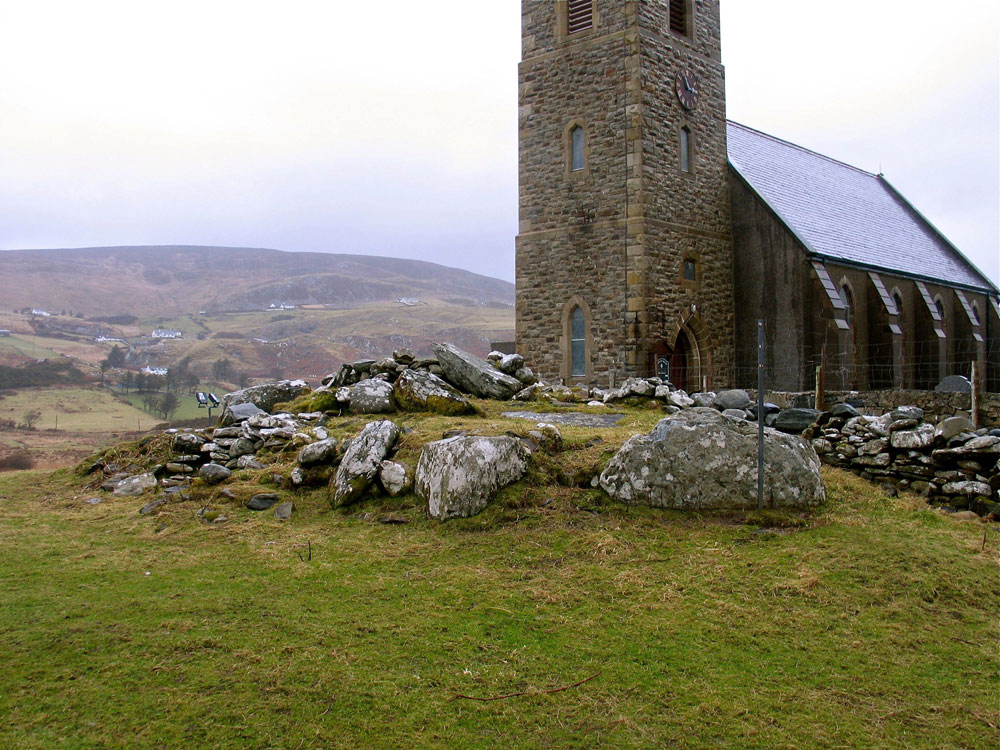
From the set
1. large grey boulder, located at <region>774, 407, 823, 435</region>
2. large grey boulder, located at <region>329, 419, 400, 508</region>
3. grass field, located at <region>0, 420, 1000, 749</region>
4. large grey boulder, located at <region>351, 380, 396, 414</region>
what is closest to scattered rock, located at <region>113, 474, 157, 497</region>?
grass field, located at <region>0, 420, 1000, 749</region>

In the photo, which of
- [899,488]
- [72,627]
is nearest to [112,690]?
[72,627]

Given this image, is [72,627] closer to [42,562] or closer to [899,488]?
[42,562]

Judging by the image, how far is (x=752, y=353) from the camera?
78.9 ft

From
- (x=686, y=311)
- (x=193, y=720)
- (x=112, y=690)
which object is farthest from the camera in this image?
(x=686, y=311)

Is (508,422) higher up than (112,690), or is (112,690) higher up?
(508,422)

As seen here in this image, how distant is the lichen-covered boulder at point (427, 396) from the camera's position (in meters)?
13.9

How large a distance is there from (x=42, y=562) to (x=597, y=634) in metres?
6.05

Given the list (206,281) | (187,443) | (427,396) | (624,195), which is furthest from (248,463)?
(206,281)

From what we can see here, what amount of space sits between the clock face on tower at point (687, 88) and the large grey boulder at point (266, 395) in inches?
597

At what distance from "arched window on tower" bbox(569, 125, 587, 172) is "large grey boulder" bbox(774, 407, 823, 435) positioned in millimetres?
12877

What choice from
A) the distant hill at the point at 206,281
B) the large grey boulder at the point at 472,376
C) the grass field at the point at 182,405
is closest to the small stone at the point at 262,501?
the large grey boulder at the point at 472,376

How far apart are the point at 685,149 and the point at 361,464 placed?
1778cm

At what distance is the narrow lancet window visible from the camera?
23150mm

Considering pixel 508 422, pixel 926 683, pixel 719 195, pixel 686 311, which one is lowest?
pixel 926 683
